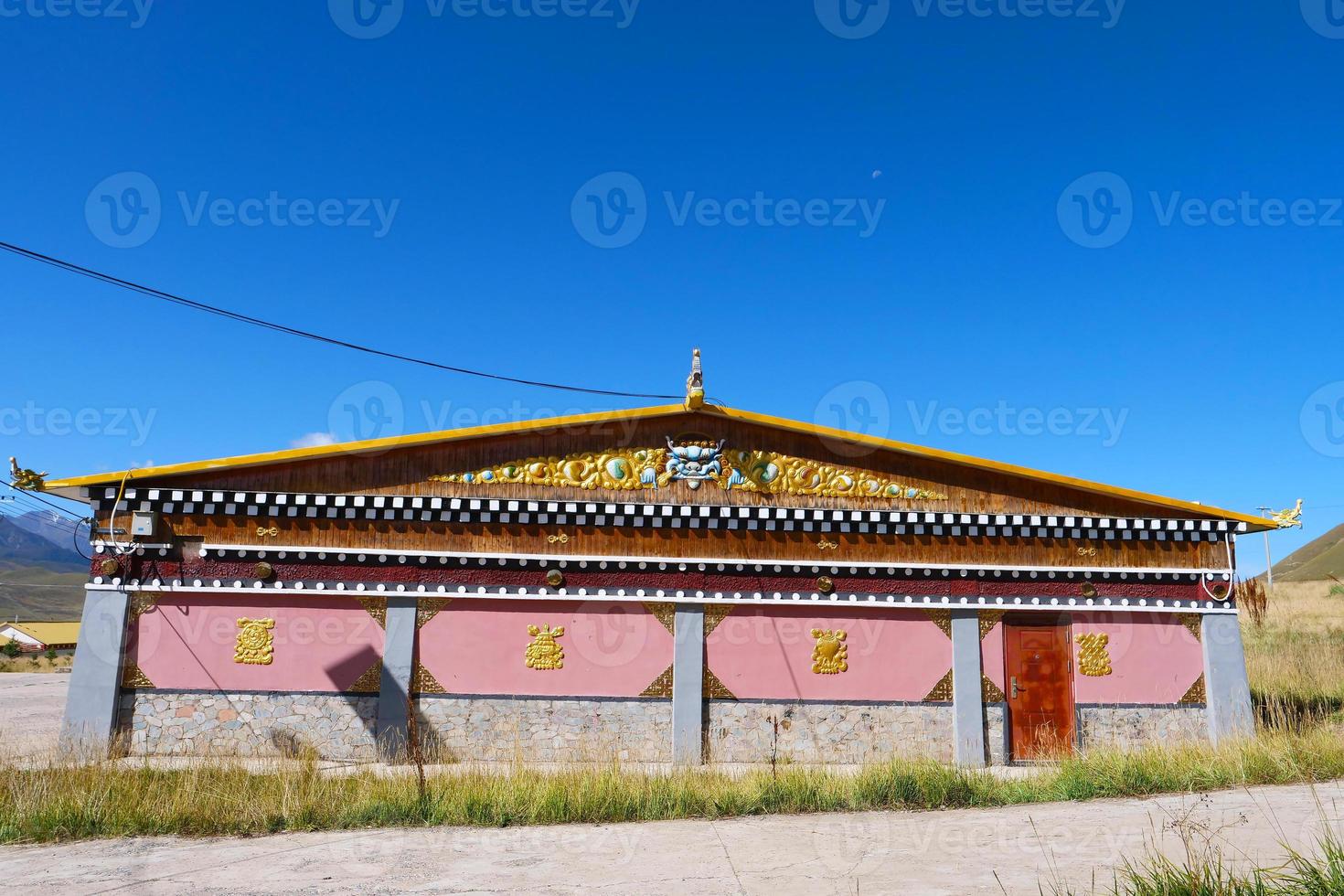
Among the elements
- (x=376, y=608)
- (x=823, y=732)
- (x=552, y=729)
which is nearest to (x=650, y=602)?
(x=552, y=729)

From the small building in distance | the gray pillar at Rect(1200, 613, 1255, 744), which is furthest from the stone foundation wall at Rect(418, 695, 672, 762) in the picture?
the small building in distance

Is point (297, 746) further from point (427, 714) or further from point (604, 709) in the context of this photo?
point (604, 709)

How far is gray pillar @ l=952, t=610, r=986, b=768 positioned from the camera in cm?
1412

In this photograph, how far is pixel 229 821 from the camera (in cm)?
938

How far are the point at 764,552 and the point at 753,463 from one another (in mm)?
1564

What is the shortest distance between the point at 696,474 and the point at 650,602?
2.34m

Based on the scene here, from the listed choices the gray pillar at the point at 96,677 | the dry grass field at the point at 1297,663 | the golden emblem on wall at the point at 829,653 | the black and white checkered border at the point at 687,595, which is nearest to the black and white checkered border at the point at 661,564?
the black and white checkered border at the point at 687,595

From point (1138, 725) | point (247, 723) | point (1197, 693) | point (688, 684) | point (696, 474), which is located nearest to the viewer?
point (247, 723)

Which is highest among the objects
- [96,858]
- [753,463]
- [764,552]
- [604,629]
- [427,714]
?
[753,463]

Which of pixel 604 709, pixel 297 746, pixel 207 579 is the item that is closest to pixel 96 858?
pixel 297 746

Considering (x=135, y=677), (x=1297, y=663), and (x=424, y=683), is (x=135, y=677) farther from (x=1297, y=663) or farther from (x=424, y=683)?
(x=1297, y=663)

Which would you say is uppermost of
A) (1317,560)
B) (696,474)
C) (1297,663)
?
(1317,560)

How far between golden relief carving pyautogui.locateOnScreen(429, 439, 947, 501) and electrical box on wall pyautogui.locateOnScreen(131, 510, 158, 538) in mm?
4575

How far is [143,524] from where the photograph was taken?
13547 millimetres
